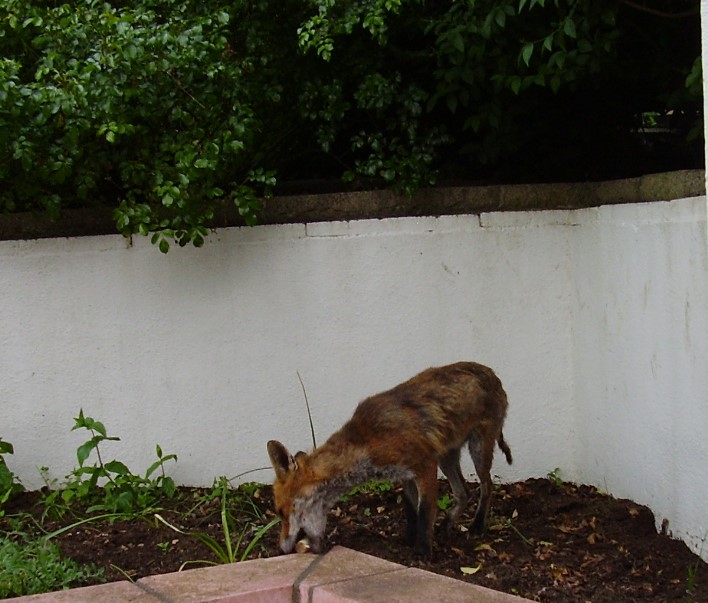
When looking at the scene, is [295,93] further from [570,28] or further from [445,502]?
[445,502]

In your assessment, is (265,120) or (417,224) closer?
(417,224)

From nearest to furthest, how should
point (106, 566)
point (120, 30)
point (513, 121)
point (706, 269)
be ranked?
point (706, 269) → point (106, 566) → point (120, 30) → point (513, 121)

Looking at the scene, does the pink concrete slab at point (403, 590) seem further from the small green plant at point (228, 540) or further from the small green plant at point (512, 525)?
the small green plant at point (512, 525)

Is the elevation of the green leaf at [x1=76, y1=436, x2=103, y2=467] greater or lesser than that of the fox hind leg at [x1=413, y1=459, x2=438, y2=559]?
greater

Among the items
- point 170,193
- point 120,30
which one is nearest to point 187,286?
point 170,193

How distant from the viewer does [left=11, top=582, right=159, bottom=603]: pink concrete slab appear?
4.07m

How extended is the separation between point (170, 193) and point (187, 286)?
80 cm

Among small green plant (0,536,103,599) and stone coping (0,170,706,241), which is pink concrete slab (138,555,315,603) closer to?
small green plant (0,536,103,599)

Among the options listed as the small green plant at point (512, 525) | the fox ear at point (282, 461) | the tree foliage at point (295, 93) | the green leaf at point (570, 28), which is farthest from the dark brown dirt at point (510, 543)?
the green leaf at point (570, 28)

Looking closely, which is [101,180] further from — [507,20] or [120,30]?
[507,20]

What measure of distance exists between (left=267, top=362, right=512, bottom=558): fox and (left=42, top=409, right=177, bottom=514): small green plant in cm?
130

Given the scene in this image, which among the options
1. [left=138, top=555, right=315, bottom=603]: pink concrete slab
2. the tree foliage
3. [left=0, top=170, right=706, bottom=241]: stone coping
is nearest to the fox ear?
[left=138, top=555, right=315, bottom=603]: pink concrete slab

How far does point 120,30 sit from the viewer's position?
529 cm

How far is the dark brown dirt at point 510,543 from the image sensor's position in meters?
4.48
